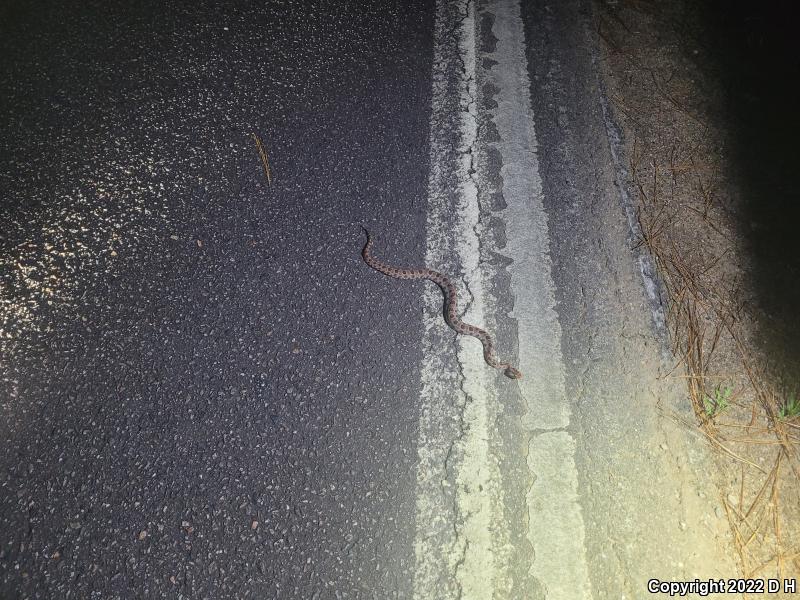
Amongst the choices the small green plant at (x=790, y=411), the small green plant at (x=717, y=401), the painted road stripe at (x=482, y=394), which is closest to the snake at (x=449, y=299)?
the painted road stripe at (x=482, y=394)

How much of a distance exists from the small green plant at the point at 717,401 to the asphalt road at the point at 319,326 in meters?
0.21

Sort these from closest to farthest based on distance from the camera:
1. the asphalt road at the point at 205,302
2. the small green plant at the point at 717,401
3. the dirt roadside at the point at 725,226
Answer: the asphalt road at the point at 205,302, the dirt roadside at the point at 725,226, the small green plant at the point at 717,401

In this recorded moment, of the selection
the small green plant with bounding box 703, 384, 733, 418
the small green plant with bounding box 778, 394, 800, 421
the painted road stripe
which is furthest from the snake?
the small green plant with bounding box 778, 394, 800, 421

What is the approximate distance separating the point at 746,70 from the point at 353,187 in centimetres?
369

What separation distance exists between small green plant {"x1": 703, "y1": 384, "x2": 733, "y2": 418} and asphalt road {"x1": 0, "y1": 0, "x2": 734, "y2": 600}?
0.21 metres

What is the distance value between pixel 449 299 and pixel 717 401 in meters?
1.48

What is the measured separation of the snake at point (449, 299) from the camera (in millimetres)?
2648

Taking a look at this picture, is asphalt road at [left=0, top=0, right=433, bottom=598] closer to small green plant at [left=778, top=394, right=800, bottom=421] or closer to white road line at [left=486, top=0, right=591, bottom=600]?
white road line at [left=486, top=0, right=591, bottom=600]

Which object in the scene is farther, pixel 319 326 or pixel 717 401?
pixel 319 326

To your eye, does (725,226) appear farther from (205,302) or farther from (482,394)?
(205,302)

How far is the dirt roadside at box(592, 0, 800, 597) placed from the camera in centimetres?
247

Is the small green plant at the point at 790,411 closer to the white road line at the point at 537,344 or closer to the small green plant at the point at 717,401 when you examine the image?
the small green plant at the point at 717,401

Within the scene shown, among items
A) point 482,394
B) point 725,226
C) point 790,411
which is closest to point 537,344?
point 482,394

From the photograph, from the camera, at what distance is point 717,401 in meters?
2.63
